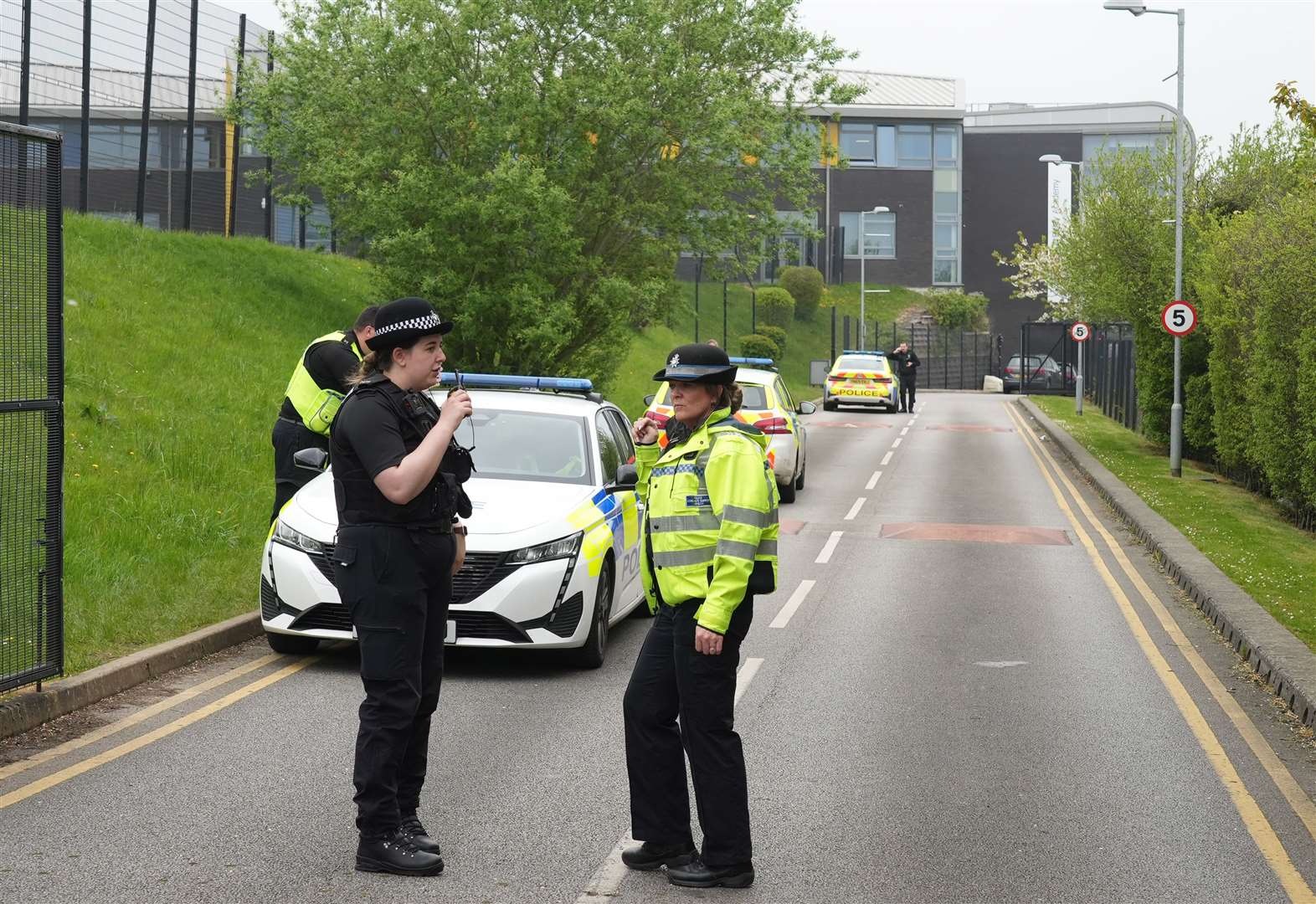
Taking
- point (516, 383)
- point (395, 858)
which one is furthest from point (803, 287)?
point (395, 858)

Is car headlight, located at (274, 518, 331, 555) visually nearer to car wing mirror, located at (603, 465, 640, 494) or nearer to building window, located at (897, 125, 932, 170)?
car wing mirror, located at (603, 465, 640, 494)

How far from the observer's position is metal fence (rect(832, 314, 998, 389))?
71.3 metres

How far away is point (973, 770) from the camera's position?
24.5 ft

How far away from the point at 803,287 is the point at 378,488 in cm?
6475

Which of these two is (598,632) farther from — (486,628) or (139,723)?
(139,723)

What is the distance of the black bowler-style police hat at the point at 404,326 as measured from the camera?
5.56 meters

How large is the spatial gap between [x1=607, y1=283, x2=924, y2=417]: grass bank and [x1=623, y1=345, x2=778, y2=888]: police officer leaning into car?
73.7 feet

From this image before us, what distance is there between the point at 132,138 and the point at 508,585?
63.9 feet

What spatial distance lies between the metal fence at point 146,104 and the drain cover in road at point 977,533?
13066 mm

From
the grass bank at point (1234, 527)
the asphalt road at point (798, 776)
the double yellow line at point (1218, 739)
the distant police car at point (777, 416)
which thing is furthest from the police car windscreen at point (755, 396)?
the asphalt road at point (798, 776)

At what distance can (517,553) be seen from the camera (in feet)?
30.3

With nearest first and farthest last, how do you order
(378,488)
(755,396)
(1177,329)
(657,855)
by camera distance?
1. (378,488)
2. (657,855)
3. (755,396)
4. (1177,329)

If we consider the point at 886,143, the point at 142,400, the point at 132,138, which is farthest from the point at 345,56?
the point at 886,143

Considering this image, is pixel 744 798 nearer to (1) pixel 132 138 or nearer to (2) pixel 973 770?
(2) pixel 973 770
